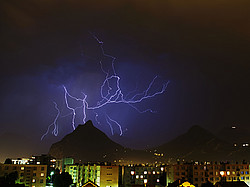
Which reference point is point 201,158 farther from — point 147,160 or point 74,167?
point 74,167

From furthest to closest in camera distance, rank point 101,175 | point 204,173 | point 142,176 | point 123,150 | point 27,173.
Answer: point 123,150 → point 142,176 → point 101,175 → point 204,173 → point 27,173

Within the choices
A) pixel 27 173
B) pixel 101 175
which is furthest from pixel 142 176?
pixel 27 173

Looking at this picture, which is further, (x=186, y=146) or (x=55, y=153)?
(x=186, y=146)

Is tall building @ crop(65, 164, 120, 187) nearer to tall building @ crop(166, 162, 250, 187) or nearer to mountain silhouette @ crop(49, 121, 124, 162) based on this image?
tall building @ crop(166, 162, 250, 187)

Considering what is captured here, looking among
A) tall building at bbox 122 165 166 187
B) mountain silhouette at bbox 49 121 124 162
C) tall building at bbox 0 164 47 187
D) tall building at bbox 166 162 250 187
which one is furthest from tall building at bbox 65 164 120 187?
mountain silhouette at bbox 49 121 124 162

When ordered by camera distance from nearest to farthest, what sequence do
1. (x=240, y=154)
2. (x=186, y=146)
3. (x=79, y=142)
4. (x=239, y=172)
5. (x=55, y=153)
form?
(x=239, y=172)
(x=240, y=154)
(x=55, y=153)
(x=79, y=142)
(x=186, y=146)

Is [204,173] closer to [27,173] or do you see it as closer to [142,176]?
[142,176]

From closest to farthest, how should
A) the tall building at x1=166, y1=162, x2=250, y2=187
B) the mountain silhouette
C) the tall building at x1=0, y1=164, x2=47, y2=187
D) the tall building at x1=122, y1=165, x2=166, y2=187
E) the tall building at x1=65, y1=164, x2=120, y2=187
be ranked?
1. the tall building at x1=0, y1=164, x2=47, y2=187
2. the tall building at x1=166, y1=162, x2=250, y2=187
3. the tall building at x1=65, y1=164, x2=120, y2=187
4. the tall building at x1=122, y1=165, x2=166, y2=187
5. the mountain silhouette

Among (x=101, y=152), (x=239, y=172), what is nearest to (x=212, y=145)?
(x=101, y=152)
